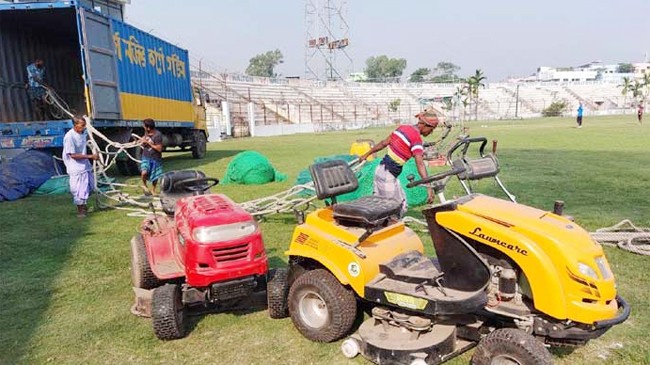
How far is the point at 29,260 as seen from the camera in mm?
5523

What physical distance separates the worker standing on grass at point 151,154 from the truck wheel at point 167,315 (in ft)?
18.5

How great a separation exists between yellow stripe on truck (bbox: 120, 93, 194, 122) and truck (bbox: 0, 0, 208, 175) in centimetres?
3

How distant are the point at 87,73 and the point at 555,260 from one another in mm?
10623

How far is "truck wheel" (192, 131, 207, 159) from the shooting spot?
17591mm

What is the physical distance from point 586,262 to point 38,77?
43.3ft

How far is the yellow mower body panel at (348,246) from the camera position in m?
3.27

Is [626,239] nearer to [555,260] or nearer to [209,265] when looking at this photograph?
[555,260]

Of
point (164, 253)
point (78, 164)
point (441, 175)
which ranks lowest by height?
point (164, 253)

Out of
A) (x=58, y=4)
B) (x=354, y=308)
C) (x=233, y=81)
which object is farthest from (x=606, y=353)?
(x=233, y=81)

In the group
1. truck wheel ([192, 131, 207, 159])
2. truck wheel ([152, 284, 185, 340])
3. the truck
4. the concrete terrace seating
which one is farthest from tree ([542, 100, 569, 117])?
truck wheel ([152, 284, 185, 340])

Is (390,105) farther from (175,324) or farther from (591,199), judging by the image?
(175,324)

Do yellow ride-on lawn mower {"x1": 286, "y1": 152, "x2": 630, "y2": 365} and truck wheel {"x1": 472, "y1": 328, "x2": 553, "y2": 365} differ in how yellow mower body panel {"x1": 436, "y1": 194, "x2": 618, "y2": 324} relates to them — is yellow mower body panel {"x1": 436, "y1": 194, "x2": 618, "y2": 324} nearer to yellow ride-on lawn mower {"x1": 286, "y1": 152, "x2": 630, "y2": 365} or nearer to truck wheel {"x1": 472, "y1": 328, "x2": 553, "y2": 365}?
yellow ride-on lawn mower {"x1": 286, "y1": 152, "x2": 630, "y2": 365}

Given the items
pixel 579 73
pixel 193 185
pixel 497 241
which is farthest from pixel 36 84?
pixel 579 73

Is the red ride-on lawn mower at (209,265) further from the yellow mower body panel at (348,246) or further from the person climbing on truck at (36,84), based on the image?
the person climbing on truck at (36,84)
